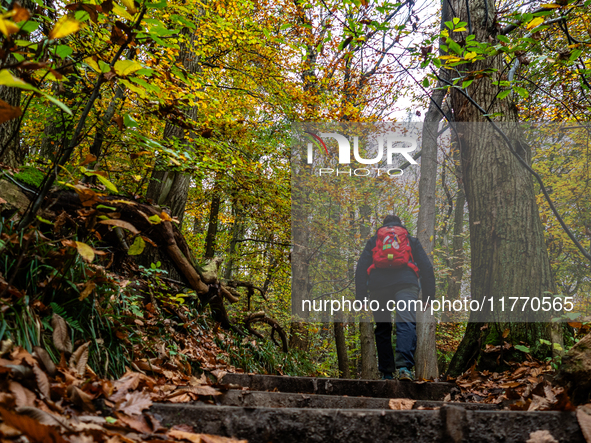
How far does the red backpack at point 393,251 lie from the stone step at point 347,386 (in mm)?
1666

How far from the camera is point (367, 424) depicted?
5.19ft

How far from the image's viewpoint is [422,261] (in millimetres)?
4727

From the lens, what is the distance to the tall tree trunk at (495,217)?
4031 millimetres

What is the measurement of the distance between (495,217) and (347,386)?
8.54 ft

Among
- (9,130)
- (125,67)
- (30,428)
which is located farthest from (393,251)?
(9,130)

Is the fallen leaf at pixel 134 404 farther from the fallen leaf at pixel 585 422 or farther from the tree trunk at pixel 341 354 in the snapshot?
the tree trunk at pixel 341 354

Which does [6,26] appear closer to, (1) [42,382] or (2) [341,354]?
(1) [42,382]

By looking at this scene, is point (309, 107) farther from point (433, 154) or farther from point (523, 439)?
point (523, 439)

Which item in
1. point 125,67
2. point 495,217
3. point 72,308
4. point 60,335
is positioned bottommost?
point 60,335

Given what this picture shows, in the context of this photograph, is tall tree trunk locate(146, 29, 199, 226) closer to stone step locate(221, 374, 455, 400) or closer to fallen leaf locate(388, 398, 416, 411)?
stone step locate(221, 374, 455, 400)

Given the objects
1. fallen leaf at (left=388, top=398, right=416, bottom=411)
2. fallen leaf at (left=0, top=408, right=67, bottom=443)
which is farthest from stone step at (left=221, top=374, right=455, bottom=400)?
fallen leaf at (left=0, top=408, right=67, bottom=443)

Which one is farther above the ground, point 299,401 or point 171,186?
point 171,186

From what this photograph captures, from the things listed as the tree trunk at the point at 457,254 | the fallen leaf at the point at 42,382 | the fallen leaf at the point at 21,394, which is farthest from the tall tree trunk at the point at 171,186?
the tree trunk at the point at 457,254

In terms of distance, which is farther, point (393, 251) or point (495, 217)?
point (393, 251)
